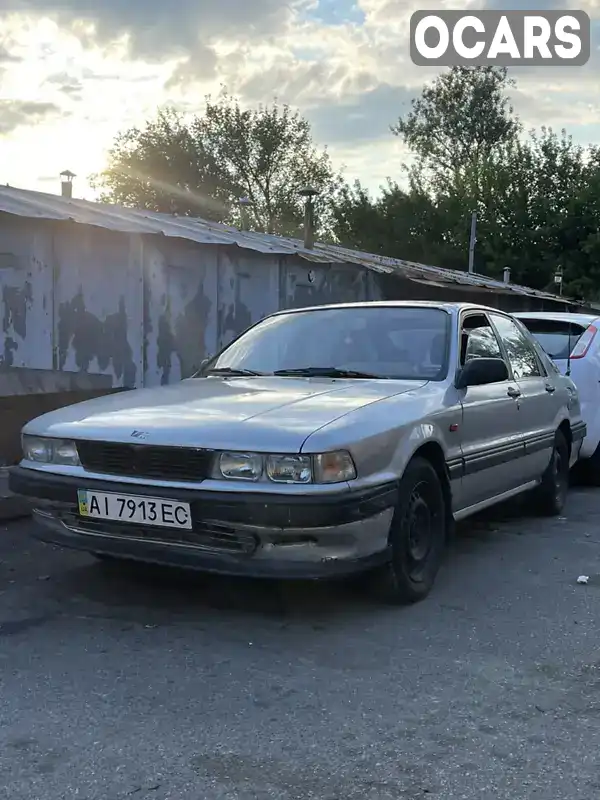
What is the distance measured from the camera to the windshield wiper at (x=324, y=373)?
4742 millimetres

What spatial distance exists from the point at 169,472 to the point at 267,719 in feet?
4.00

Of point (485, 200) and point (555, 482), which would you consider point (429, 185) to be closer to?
point (485, 200)

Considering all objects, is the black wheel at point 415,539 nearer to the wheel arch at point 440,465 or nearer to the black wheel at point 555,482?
the wheel arch at point 440,465

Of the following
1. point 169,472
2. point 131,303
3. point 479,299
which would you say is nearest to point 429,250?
point 479,299

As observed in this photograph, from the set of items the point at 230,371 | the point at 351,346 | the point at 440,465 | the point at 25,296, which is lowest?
the point at 440,465

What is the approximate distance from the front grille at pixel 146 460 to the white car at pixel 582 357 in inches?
187

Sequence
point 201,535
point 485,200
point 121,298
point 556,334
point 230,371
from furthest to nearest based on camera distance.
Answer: point 485,200 < point 121,298 < point 556,334 < point 230,371 < point 201,535

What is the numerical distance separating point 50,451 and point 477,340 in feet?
8.74

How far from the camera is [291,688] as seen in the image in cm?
316

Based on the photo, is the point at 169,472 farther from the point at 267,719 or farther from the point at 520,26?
the point at 520,26

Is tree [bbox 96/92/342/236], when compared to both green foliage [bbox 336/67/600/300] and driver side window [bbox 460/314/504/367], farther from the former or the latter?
driver side window [bbox 460/314/504/367]

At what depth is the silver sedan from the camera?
3.60m
